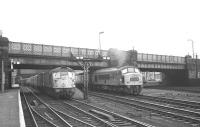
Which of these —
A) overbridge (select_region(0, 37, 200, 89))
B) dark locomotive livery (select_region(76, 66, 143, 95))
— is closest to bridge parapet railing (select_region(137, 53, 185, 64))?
overbridge (select_region(0, 37, 200, 89))

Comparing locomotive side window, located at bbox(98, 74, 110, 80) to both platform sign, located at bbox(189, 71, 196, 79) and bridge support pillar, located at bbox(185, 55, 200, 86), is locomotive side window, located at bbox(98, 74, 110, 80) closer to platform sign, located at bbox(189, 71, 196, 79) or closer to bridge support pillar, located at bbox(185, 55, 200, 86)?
bridge support pillar, located at bbox(185, 55, 200, 86)

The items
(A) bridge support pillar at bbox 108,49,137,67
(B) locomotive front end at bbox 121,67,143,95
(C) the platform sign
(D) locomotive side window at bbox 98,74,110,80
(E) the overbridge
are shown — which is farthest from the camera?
(C) the platform sign

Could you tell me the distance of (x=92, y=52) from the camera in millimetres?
41062

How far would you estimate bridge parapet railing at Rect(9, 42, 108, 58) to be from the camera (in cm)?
3412

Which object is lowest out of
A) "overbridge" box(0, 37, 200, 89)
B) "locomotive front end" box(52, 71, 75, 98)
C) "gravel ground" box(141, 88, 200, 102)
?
"gravel ground" box(141, 88, 200, 102)

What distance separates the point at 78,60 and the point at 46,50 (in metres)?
13.4

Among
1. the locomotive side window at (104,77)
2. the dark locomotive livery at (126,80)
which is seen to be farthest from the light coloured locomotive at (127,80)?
the locomotive side window at (104,77)

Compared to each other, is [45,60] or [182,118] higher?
[45,60]

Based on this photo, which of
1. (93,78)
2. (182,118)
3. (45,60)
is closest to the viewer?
(182,118)

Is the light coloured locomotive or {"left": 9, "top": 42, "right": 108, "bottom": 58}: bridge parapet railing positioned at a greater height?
{"left": 9, "top": 42, "right": 108, "bottom": 58}: bridge parapet railing

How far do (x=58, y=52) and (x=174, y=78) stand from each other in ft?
100

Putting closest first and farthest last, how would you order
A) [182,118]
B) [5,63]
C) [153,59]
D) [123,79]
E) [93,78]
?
[182,118] < [123,79] < [5,63] < [93,78] < [153,59]

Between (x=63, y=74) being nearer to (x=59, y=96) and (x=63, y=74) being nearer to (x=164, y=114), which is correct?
(x=59, y=96)

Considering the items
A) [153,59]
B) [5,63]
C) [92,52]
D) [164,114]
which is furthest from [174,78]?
[164,114]
